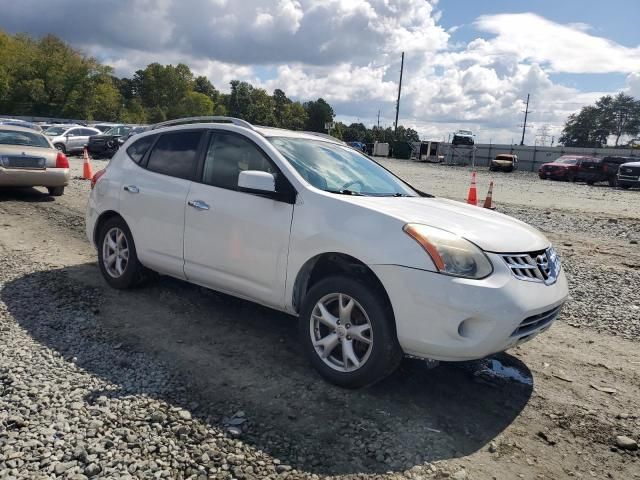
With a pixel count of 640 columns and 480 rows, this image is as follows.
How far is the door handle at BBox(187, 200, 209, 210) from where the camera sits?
4.55 metres

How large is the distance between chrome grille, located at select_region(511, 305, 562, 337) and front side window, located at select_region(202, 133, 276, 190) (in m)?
2.19

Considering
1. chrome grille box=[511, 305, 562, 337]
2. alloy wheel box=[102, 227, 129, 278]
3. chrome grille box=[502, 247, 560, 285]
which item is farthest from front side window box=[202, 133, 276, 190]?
chrome grille box=[511, 305, 562, 337]

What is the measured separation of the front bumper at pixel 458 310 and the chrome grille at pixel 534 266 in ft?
0.22

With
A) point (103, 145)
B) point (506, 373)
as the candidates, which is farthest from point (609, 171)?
point (506, 373)

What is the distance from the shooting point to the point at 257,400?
3500 mm

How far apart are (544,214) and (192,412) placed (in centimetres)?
1186

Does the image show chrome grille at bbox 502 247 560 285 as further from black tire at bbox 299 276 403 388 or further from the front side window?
the front side window

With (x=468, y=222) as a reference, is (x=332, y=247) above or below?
below

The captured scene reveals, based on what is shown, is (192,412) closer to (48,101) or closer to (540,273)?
(540,273)

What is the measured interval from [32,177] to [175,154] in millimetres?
7493

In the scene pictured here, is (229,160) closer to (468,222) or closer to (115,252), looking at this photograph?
(115,252)

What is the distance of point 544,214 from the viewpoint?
13.2 m

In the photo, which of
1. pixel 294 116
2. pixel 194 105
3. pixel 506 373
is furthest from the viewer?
pixel 294 116

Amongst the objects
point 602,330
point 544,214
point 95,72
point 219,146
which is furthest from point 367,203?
point 95,72
